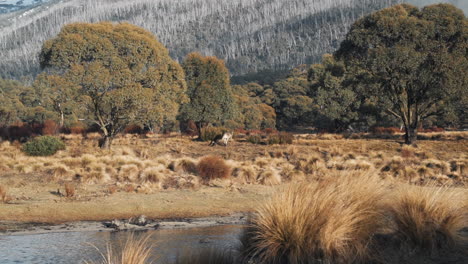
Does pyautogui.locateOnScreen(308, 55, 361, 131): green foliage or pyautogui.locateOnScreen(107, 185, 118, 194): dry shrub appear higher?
pyautogui.locateOnScreen(308, 55, 361, 131): green foliage

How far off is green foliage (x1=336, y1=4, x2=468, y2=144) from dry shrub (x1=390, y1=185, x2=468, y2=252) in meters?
26.5

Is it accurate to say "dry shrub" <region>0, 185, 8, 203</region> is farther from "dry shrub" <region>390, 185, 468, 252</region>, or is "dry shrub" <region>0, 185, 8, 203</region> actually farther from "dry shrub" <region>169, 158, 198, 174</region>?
"dry shrub" <region>390, 185, 468, 252</region>

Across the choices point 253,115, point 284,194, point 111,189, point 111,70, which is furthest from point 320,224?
point 253,115

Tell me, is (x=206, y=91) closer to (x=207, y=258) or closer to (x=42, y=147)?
(x=42, y=147)

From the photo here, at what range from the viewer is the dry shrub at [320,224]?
26.5ft

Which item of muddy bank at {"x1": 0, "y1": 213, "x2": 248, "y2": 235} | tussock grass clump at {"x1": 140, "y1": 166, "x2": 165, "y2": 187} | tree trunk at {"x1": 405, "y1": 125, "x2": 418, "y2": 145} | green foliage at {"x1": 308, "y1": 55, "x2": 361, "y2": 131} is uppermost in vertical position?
green foliage at {"x1": 308, "y1": 55, "x2": 361, "y2": 131}

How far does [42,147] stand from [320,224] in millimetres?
23661

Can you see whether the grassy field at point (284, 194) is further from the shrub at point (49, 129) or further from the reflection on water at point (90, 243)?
the shrub at point (49, 129)

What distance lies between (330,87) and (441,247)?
57.8m

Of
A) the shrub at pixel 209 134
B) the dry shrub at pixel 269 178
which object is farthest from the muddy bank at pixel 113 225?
the shrub at pixel 209 134

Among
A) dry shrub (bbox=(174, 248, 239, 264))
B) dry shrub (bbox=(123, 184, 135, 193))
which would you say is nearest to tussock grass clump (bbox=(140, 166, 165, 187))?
dry shrub (bbox=(123, 184, 135, 193))

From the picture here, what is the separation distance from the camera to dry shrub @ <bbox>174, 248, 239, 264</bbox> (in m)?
8.19

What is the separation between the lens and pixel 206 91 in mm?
52781

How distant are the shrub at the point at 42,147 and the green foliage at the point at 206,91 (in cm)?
2366
